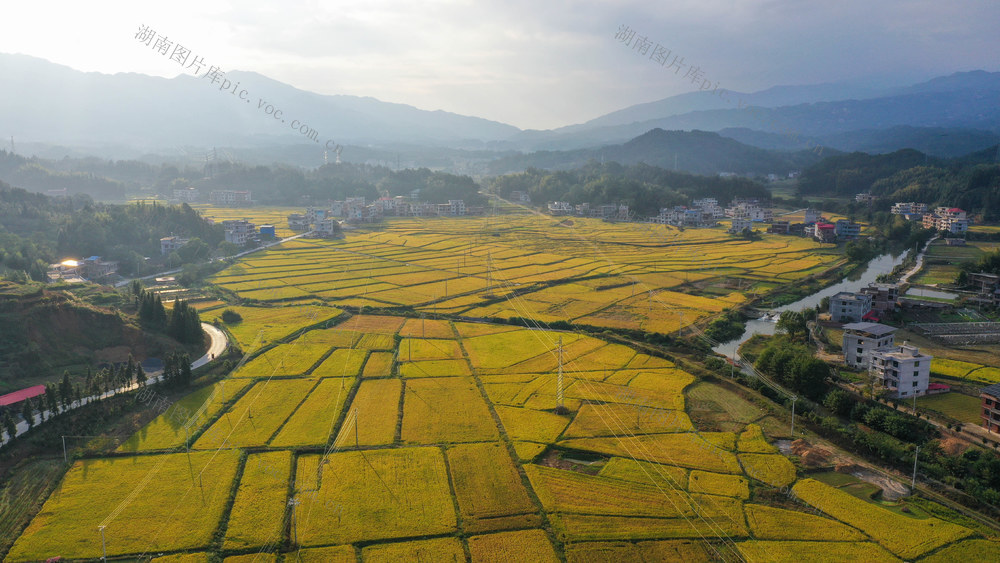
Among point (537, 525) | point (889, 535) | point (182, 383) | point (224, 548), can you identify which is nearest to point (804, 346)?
point (889, 535)

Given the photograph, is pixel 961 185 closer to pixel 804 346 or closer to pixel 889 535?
pixel 804 346

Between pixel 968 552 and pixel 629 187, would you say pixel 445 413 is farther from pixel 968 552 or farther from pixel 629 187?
pixel 629 187

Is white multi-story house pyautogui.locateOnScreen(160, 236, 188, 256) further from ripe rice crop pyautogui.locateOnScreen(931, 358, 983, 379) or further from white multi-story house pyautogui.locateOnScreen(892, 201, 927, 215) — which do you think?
white multi-story house pyautogui.locateOnScreen(892, 201, 927, 215)

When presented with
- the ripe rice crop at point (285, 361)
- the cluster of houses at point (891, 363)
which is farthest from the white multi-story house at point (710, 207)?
the ripe rice crop at point (285, 361)

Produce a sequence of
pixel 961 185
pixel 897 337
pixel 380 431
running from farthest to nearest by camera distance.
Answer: pixel 961 185
pixel 897 337
pixel 380 431

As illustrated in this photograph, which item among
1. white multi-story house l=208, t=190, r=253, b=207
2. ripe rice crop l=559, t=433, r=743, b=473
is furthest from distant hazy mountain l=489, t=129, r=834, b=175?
ripe rice crop l=559, t=433, r=743, b=473

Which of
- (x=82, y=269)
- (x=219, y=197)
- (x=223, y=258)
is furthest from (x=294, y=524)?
(x=219, y=197)

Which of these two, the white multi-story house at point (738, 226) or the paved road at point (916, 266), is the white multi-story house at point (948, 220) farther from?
the white multi-story house at point (738, 226)
